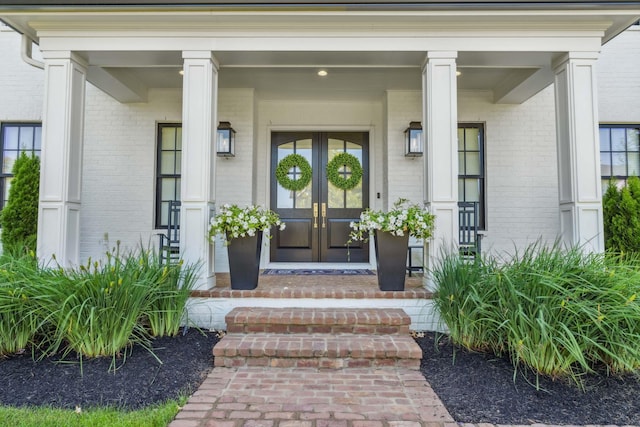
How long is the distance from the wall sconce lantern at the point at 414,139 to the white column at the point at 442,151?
1328mm

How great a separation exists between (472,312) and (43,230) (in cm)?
380

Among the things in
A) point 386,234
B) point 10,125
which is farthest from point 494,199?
point 10,125

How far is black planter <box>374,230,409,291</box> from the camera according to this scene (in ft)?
11.9

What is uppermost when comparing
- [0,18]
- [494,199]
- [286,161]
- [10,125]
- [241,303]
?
[0,18]

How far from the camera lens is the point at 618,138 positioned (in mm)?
5512

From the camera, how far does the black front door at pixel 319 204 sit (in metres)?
5.75

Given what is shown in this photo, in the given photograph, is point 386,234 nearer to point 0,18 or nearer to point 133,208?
point 133,208

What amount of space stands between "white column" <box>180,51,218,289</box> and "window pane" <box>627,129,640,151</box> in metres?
5.58

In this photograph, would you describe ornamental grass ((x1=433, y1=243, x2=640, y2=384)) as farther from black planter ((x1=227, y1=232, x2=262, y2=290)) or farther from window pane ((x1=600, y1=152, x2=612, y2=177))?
window pane ((x1=600, y1=152, x2=612, y2=177))

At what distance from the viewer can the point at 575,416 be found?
2.09m

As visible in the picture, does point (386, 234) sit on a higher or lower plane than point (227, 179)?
lower

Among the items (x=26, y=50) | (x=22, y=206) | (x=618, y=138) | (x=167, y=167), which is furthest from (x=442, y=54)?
(x=22, y=206)

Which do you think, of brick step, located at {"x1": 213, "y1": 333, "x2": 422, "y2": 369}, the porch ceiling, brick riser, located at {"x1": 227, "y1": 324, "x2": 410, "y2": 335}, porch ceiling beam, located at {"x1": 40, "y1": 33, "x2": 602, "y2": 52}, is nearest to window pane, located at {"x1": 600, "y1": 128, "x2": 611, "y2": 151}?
the porch ceiling

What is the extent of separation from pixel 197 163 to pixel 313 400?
2.39 meters
